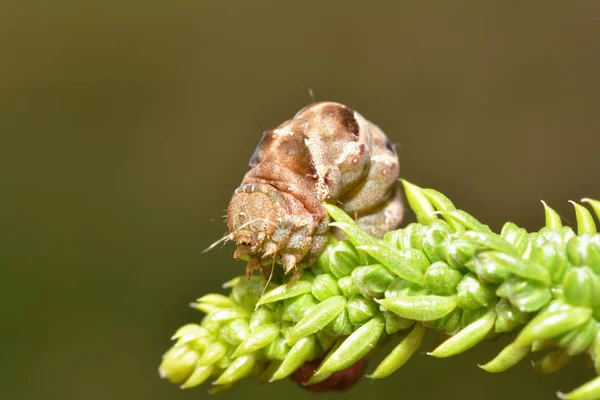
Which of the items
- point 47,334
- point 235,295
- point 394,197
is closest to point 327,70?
point 47,334

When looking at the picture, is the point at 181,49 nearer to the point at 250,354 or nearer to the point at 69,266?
the point at 69,266

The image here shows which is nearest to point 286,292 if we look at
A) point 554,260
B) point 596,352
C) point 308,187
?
point 308,187

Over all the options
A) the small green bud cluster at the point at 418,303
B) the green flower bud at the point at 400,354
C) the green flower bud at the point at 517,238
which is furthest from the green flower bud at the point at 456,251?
the green flower bud at the point at 400,354

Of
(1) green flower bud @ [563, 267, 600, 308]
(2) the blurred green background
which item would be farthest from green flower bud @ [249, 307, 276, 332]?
(2) the blurred green background

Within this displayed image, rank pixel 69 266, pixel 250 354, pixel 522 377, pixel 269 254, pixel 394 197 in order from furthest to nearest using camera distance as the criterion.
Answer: pixel 69 266, pixel 522 377, pixel 394 197, pixel 269 254, pixel 250 354

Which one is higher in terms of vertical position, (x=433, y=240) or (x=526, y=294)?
(x=433, y=240)

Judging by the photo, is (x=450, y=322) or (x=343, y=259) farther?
(x=343, y=259)

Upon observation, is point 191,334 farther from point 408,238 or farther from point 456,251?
point 456,251
